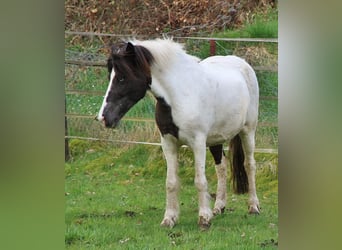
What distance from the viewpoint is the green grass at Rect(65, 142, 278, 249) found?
2.82 m

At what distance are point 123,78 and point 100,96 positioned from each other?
0.28 m

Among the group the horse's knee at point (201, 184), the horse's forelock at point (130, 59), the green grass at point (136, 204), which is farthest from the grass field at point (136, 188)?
the horse's forelock at point (130, 59)

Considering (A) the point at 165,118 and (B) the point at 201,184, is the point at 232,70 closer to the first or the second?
(A) the point at 165,118

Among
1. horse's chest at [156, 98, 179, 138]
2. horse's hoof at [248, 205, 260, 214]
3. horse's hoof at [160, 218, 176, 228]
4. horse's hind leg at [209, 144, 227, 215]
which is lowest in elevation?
horse's hoof at [160, 218, 176, 228]

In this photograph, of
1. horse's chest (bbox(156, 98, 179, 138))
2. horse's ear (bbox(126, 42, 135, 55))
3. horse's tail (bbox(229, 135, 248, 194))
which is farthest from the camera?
horse's tail (bbox(229, 135, 248, 194))

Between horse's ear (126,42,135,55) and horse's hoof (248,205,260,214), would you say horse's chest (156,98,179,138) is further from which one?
horse's hoof (248,205,260,214)

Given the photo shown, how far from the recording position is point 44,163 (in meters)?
2.52

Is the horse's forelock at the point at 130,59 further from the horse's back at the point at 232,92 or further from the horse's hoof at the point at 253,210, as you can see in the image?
the horse's hoof at the point at 253,210

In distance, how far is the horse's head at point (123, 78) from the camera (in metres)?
2.71

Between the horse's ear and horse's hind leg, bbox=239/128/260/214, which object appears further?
horse's hind leg, bbox=239/128/260/214

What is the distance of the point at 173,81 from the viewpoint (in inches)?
110

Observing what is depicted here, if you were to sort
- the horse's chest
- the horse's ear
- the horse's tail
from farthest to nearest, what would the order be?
the horse's tail < the horse's chest < the horse's ear

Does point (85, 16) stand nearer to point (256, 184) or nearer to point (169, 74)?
point (169, 74)

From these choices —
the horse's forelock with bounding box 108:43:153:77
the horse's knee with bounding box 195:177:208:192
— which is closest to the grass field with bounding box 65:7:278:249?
the horse's knee with bounding box 195:177:208:192
